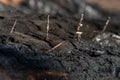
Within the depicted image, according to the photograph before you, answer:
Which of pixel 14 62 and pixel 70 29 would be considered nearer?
pixel 14 62

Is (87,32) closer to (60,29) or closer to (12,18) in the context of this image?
(60,29)

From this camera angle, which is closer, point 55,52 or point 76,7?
point 55,52

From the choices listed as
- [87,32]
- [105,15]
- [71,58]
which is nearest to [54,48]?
[71,58]

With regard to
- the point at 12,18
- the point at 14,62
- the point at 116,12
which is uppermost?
the point at 116,12

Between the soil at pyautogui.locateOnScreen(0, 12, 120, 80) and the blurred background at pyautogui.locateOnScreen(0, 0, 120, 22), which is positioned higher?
the blurred background at pyautogui.locateOnScreen(0, 0, 120, 22)

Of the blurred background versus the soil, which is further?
the blurred background
